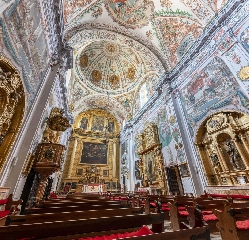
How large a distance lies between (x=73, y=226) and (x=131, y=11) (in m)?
13.9

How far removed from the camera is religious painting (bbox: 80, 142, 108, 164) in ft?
56.4

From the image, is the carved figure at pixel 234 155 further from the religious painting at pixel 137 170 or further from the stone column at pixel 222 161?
the religious painting at pixel 137 170

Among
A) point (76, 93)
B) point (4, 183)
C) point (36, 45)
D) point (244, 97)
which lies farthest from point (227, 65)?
point (76, 93)

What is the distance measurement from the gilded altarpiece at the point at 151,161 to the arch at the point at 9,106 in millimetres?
8426

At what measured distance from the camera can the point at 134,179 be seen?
13656mm

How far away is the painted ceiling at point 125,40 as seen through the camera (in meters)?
9.61

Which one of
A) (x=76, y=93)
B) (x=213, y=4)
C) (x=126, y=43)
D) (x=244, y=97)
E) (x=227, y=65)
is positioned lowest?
(x=244, y=97)

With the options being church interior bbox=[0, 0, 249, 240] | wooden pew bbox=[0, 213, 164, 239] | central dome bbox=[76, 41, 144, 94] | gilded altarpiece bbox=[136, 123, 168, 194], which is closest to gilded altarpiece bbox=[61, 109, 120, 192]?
church interior bbox=[0, 0, 249, 240]

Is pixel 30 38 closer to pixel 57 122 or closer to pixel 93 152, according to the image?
pixel 57 122

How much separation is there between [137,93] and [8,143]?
13.7 metres

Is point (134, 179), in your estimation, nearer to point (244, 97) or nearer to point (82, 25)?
point (244, 97)

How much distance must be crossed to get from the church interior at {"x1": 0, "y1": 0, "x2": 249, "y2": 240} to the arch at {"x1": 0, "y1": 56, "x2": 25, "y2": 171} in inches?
1.3

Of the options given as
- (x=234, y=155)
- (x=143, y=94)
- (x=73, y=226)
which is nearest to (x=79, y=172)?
(x=143, y=94)

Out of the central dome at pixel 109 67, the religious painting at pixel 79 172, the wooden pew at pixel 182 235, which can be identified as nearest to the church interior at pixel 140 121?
the wooden pew at pixel 182 235
